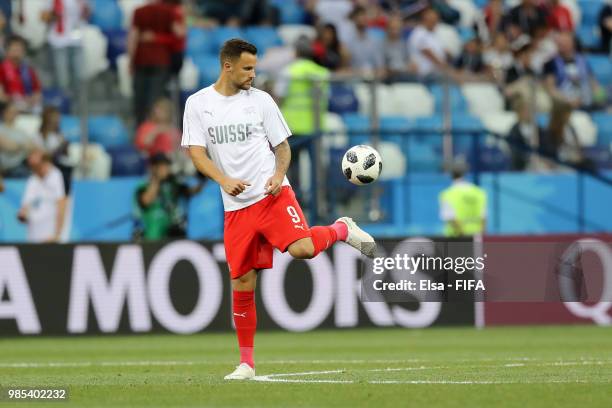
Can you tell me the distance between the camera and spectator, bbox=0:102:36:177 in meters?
18.5

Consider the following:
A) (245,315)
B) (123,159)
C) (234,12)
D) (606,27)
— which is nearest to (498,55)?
(606,27)

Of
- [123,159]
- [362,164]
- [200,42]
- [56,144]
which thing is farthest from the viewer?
[200,42]

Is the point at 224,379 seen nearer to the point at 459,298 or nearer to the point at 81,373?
the point at 81,373

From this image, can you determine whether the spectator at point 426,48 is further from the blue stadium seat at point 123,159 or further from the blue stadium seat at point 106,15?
the blue stadium seat at point 123,159

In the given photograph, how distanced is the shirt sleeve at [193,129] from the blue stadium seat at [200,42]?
12062 mm

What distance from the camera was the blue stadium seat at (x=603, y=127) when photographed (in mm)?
21289

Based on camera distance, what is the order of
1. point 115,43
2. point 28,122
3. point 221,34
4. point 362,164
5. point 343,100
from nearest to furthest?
point 362,164 < point 28,122 < point 343,100 < point 115,43 < point 221,34

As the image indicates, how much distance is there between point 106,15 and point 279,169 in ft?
39.9

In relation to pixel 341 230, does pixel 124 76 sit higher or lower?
higher

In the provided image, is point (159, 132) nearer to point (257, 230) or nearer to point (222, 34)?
point (222, 34)

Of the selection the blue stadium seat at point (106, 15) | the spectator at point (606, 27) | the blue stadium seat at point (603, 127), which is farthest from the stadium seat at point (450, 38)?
the blue stadium seat at point (106, 15)

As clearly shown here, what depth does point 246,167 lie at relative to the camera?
10438 millimetres

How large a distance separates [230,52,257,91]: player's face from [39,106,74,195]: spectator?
8.38 meters

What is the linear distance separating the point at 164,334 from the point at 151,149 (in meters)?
2.81
